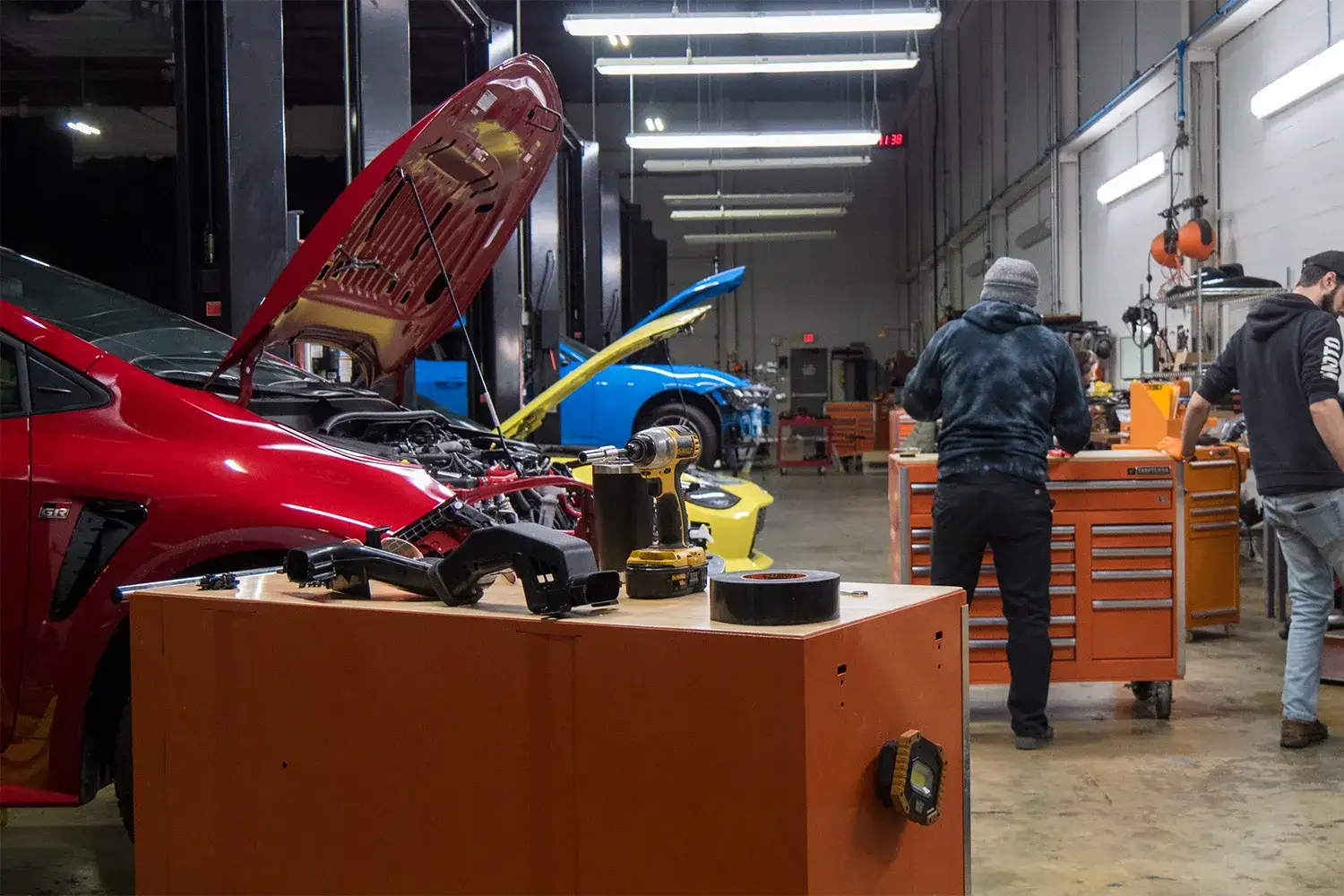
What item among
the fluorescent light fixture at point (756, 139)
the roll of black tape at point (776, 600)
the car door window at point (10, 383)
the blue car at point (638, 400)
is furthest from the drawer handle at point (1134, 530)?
the fluorescent light fixture at point (756, 139)

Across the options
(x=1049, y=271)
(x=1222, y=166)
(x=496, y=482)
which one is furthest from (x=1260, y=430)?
(x=1049, y=271)

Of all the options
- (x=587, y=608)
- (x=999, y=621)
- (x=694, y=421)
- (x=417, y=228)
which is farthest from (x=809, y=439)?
(x=587, y=608)

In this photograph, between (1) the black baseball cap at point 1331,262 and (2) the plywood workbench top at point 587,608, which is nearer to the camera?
(2) the plywood workbench top at point 587,608

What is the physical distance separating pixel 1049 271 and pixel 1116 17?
3.62m

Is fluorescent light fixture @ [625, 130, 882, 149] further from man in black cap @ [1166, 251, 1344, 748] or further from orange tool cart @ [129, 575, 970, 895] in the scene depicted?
orange tool cart @ [129, 575, 970, 895]

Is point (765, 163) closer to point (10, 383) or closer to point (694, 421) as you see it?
point (694, 421)

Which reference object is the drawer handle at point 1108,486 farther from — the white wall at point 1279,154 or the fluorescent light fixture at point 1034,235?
the fluorescent light fixture at point 1034,235

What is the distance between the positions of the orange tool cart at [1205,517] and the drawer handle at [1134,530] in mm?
1143

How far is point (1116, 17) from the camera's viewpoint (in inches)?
435

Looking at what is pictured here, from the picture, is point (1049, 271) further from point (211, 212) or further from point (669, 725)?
point (669, 725)

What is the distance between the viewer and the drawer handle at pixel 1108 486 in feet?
12.9

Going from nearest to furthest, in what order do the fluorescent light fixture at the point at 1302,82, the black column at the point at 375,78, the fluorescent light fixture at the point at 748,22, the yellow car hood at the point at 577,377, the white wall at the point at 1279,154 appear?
1. the yellow car hood at the point at 577,377
2. the black column at the point at 375,78
3. the fluorescent light fixture at the point at 1302,82
4. the white wall at the point at 1279,154
5. the fluorescent light fixture at the point at 748,22

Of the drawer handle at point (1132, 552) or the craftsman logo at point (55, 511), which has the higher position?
the craftsman logo at point (55, 511)

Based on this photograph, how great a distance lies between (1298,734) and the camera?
3.45 meters
